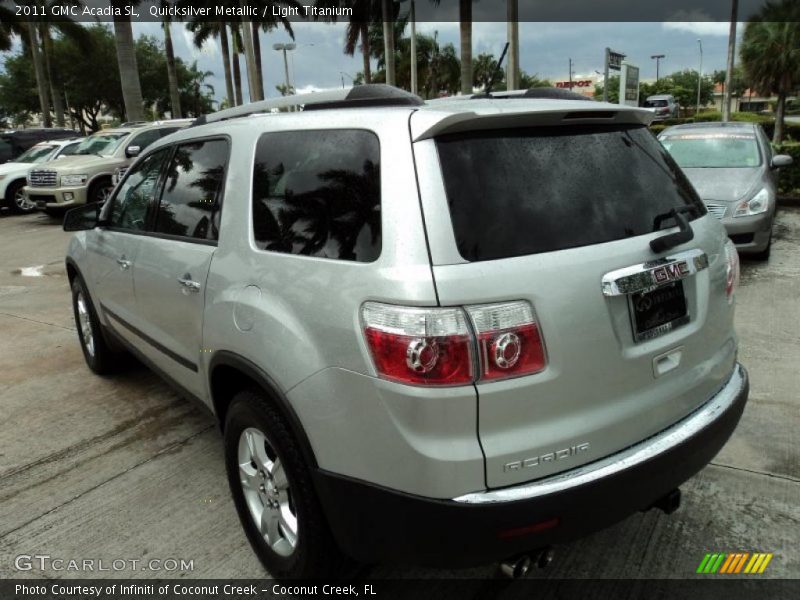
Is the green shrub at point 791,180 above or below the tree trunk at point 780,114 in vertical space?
below

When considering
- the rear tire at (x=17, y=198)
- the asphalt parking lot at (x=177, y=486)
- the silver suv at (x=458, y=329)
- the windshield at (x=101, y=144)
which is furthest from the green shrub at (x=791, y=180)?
the rear tire at (x=17, y=198)

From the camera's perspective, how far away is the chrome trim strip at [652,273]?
196 centimetres

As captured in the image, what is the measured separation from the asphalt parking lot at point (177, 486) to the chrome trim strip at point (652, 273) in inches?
46.6

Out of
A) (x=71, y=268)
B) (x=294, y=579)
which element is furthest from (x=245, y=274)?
(x=71, y=268)

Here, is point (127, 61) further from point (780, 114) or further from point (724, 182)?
point (780, 114)

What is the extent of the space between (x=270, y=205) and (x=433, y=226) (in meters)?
0.80

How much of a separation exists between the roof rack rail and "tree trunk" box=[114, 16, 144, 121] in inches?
690

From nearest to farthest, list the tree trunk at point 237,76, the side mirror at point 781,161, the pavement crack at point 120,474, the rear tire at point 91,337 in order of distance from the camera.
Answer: the pavement crack at point 120,474, the rear tire at point 91,337, the side mirror at point 781,161, the tree trunk at point 237,76

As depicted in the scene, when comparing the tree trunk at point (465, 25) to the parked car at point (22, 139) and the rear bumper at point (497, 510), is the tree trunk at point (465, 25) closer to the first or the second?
the parked car at point (22, 139)

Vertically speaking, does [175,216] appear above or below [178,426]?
above

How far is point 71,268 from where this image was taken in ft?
15.5

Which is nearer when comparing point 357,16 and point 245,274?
point 245,274

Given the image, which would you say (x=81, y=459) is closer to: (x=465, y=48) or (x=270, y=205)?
(x=270, y=205)

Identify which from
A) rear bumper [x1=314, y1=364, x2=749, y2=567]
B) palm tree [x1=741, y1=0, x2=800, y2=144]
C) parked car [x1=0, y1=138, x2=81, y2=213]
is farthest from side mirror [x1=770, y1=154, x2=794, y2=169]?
palm tree [x1=741, y1=0, x2=800, y2=144]
